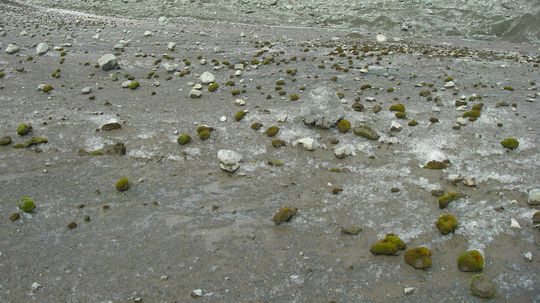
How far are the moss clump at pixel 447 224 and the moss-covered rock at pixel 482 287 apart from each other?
81.2 inches

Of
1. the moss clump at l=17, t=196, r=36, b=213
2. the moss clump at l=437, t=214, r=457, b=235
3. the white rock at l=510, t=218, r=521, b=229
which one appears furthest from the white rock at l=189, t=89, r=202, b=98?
the white rock at l=510, t=218, r=521, b=229

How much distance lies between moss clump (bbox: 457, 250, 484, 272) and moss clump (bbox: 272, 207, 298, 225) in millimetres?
5258

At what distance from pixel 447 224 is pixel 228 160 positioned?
8315 mm

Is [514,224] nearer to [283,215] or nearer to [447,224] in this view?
[447,224]

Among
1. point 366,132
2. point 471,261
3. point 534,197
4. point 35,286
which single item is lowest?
point 35,286

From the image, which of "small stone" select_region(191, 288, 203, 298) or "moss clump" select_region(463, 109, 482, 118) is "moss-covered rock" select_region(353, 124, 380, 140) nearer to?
"moss clump" select_region(463, 109, 482, 118)

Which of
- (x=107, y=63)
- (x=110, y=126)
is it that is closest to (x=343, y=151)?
(x=110, y=126)

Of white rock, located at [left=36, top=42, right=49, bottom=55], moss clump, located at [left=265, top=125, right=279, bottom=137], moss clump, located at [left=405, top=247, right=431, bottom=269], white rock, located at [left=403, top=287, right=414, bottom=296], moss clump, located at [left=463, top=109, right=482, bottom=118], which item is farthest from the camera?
white rock, located at [left=36, top=42, right=49, bottom=55]

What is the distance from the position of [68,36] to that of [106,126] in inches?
834

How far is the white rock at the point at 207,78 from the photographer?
2574 cm

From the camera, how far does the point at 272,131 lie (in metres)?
19.2

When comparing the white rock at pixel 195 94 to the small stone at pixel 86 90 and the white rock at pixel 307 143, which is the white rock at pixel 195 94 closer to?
the small stone at pixel 86 90

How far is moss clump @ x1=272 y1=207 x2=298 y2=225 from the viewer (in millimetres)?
13938

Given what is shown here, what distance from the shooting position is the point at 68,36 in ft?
119
